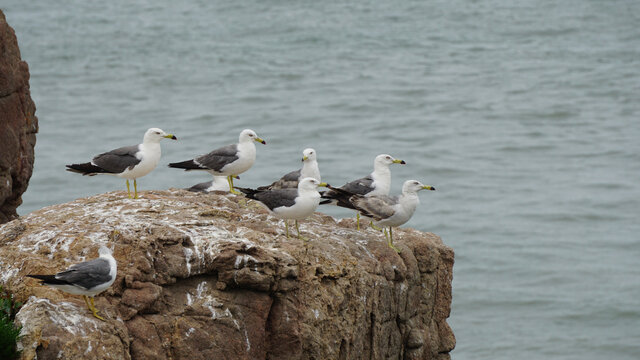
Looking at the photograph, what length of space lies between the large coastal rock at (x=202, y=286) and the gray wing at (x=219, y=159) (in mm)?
2040

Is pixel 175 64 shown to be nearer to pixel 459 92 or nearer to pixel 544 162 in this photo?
pixel 459 92

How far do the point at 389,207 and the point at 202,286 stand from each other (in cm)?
319

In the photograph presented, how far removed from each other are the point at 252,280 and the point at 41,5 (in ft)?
181

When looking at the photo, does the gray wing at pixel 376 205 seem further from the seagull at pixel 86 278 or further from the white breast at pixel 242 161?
the seagull at pixel 86 278

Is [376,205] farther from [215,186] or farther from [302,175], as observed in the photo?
[215,186]

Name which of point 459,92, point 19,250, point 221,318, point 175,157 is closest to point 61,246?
point 19,250

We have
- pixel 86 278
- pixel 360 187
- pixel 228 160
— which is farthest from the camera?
pixel 228 160

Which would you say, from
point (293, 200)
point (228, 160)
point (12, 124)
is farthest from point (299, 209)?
point (12, 124)

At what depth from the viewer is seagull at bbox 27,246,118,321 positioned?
9531mm

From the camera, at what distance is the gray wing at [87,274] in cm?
954

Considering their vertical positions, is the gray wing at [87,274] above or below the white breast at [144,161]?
below

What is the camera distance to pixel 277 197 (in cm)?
1200

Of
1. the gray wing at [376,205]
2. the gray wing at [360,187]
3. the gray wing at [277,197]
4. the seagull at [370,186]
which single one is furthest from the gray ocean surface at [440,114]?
the gray wing at [277,197]

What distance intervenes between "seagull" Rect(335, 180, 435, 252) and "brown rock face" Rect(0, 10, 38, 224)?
508 cm
